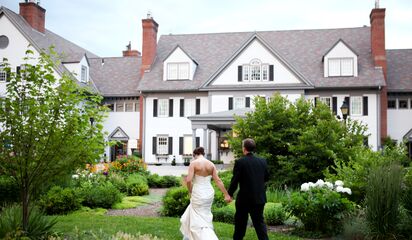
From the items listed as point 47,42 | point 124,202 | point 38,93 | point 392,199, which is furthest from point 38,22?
point 392,199

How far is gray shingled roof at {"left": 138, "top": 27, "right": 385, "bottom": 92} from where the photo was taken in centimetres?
3266

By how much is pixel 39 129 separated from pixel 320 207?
18.2 feet

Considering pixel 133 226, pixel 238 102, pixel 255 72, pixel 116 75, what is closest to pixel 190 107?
pixel 238 102

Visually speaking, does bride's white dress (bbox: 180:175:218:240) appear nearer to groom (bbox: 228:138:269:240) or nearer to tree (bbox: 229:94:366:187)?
groom (bbox: 228:138:269:240)

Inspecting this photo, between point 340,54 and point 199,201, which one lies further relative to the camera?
point 340,54

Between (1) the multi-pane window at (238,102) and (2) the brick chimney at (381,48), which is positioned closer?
(2) the brick chimney at (381,48)

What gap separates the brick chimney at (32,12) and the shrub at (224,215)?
98.7 ft

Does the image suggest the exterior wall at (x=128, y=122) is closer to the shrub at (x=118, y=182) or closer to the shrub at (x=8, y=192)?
the shrub at (x=118, y=182)

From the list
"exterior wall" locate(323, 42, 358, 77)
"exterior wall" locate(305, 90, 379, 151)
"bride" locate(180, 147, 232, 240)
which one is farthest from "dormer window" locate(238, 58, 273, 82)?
"bride" locate(180, 147, 232, 240)

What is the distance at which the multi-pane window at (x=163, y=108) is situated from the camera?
35531mm

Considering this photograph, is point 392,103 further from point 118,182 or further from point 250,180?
point 250,180

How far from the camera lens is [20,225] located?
25.3 feet

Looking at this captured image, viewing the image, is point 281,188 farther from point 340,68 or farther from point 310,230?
point 340,68

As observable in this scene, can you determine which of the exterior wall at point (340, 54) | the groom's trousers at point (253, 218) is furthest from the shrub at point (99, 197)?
the exterior wall at point (340, 54)
